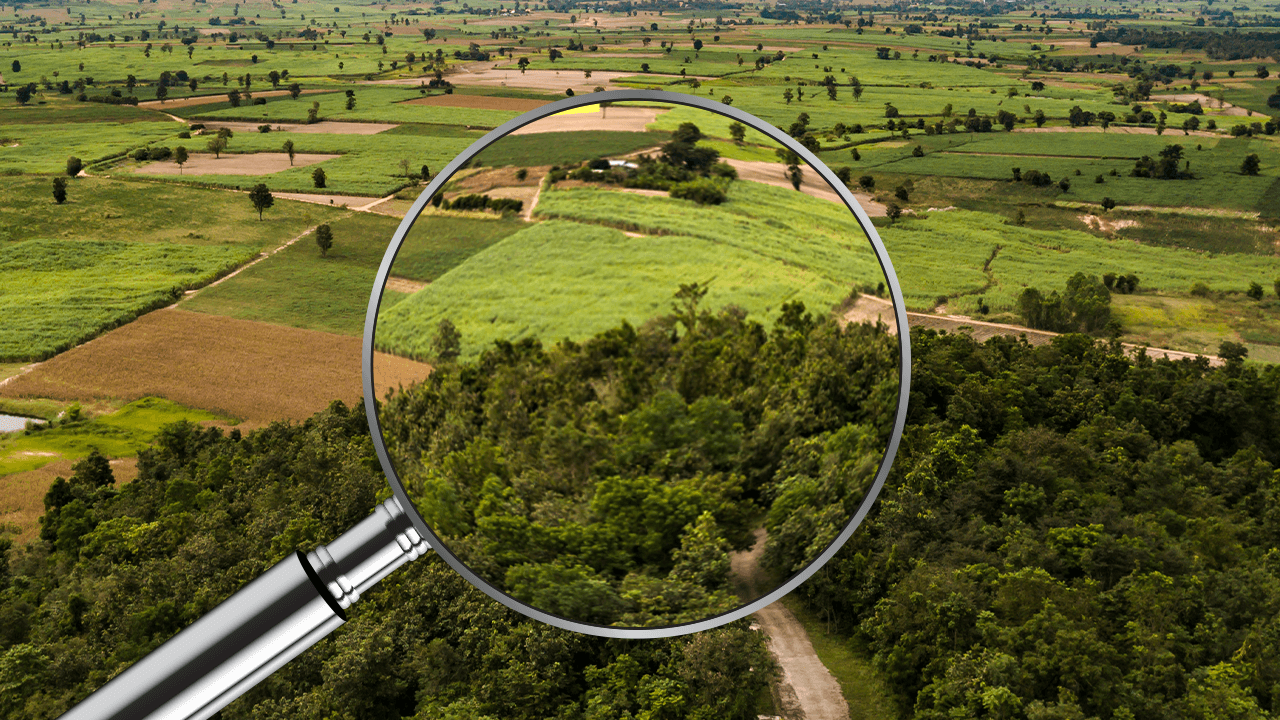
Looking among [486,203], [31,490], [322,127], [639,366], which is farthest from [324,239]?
[639,366]

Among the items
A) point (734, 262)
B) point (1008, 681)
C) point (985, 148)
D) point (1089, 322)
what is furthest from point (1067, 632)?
point (985, 148)

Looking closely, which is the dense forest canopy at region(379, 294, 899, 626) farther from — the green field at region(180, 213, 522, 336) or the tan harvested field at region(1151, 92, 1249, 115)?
the tan harvested field at region(1151, 92, 1249, 115)

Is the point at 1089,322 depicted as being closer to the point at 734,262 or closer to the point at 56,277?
the point at 734,262

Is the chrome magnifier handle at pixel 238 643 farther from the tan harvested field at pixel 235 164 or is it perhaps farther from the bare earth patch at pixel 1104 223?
the tan harvested field at pixel 235 164

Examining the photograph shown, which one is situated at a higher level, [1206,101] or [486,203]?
[1206,101]

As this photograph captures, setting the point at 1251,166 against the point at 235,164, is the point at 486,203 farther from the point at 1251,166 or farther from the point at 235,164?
the point at 1251,166

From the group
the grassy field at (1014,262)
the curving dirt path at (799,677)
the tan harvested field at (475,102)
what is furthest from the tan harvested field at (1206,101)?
the curving dirt path at (799,677)
